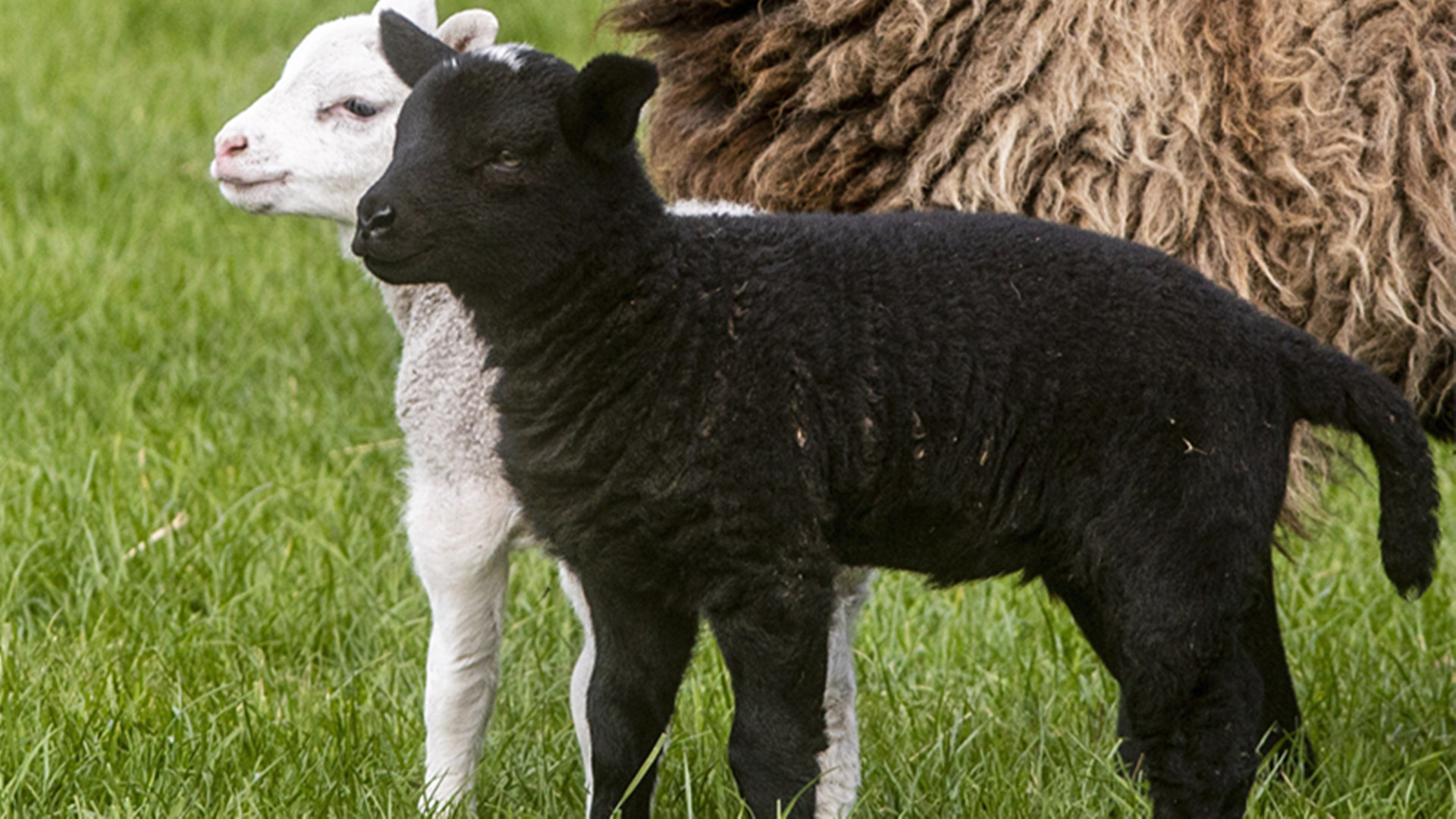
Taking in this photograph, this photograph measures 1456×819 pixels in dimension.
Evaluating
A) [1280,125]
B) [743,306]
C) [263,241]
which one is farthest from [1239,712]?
[263,241]

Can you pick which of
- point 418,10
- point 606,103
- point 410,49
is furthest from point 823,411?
point 418,10

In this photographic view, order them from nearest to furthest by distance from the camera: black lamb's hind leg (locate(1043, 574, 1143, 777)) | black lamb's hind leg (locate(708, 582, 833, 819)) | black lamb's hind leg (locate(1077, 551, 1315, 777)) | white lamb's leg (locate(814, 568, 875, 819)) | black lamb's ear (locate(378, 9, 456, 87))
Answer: black lamb's hind leg (locate(708, 582, 833, 819)) < black lamb's ear (locate(378, 9, 456, 87)) < black lamb's hind leg (locate(1043, 574, 1143, 777)) < white lamb's leg (locate(814, 568, 875, 819)) < black lamb's hind leg (locate(1077, 551, 1315, 777))

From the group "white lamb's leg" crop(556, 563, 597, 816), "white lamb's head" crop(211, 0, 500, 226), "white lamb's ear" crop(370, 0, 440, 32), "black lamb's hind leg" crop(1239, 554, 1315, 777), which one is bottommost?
"black lamb's hind leg" crop(1239, 554, 1315, 777)

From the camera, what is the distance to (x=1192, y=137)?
10.8ft

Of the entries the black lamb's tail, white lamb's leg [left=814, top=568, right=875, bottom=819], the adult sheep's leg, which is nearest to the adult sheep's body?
the black lamb's tail

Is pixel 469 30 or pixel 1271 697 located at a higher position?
pixel 469 30

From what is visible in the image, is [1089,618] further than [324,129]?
No

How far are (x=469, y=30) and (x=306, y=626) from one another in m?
1.53

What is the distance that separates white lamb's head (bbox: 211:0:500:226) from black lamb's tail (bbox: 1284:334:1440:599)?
153cm

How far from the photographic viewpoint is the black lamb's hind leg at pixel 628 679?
8.54 ft

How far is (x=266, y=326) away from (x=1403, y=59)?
4173 mm

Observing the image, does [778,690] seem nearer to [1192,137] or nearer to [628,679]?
[628,679]

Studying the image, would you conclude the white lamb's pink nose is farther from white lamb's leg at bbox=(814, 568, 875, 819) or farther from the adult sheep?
white lamb's leg at bbox=(814, 568, 875, 819)

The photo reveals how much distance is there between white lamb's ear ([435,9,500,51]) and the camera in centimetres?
319
